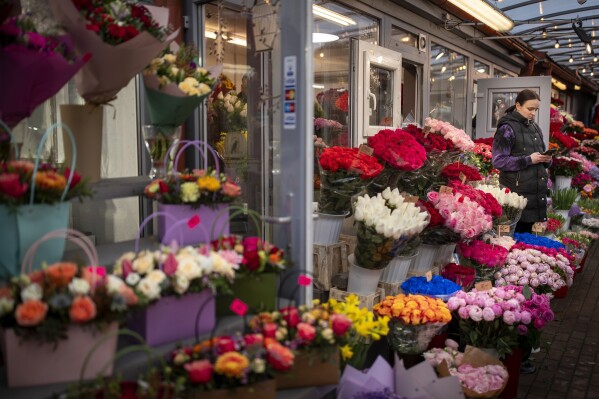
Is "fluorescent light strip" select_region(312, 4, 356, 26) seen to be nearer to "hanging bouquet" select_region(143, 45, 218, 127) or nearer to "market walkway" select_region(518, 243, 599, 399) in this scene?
"hanging bouquet" select_region(143, 45, 218, 127)

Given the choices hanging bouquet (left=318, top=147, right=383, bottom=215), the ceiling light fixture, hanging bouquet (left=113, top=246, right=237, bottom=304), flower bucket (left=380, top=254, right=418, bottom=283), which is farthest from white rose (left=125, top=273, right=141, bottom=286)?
the ceiling light fixture

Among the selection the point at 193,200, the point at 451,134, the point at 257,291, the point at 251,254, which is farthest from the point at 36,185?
the point at 451,134

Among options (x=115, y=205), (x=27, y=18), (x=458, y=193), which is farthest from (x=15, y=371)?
(x=458, y=193)

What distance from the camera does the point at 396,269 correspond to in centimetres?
342

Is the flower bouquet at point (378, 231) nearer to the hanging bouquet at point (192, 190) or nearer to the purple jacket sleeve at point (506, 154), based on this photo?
the hanging bouquet at point (192, 190)

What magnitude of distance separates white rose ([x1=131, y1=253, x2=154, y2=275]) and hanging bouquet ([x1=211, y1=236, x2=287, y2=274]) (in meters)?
0.30

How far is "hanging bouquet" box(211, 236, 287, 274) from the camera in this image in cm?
209

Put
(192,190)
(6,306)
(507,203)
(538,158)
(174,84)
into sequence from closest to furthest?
(6,306) < (192,190) < (174,84) < (507,203) < (538,158)

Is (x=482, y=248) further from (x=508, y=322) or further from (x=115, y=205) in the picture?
(x=115, y=205)

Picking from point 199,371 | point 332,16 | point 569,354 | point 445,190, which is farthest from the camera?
point 332,16

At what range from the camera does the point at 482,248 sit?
3982 mm

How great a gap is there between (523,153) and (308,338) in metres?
3.71

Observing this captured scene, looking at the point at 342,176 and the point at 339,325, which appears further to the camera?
the point at 342,176

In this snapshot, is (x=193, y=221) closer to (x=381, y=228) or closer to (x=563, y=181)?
(x=381, y=228)
